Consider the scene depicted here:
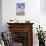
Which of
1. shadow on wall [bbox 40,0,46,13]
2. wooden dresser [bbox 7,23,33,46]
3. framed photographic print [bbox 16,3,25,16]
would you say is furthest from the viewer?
shadow on wall [bbox 40,0,46,13]

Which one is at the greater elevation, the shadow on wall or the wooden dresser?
the shadow on wall

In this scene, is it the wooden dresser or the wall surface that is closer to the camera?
the wooden dresser

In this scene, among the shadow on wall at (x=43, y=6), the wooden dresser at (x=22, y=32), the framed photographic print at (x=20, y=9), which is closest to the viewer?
the wooden dresser at (x=22, y=32)

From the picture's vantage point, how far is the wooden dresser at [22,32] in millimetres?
5461

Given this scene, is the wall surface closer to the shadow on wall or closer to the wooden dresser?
the wooden dresser

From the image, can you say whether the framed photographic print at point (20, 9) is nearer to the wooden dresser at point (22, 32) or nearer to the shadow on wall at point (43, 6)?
the wooden dresser at point (22, 32)

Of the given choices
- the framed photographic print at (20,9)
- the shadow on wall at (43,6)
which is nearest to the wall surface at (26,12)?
the framed photographic print at (20,9)

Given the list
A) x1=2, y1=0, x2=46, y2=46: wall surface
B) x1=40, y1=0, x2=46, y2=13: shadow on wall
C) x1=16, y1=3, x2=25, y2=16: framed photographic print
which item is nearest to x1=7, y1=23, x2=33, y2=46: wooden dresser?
x1=2, y1=0, x2=46, y2=46: wall surface

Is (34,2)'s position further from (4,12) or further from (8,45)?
(8,45)

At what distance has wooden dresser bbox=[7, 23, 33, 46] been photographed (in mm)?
5461

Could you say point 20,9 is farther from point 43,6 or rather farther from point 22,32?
point 43,6

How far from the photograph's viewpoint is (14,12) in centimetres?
561

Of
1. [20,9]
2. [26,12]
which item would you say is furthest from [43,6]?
[20,9]

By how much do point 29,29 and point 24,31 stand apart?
0.21 m
